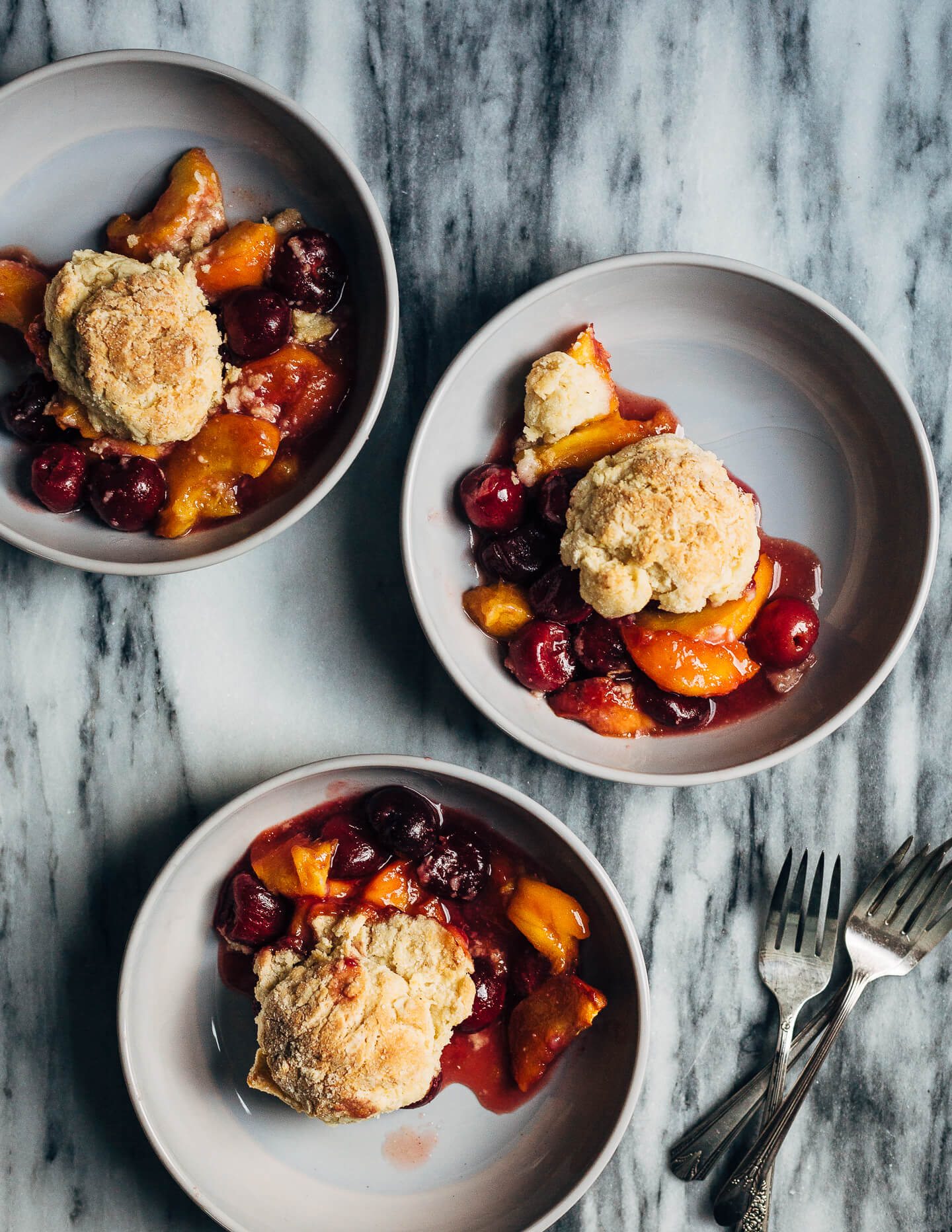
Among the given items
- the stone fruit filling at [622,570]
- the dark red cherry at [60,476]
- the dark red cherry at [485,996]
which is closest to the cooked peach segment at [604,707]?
the stone fruit filling at [622,570]

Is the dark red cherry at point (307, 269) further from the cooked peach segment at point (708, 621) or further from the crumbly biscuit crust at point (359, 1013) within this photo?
the crumbly biscuit crust at point (359, 1013)

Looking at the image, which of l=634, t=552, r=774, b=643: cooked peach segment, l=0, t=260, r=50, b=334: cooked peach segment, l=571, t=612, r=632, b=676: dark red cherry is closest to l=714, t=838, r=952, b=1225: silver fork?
l=634, t=552, r=774, b=643: cooked peach segment

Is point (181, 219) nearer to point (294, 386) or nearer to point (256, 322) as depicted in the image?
point (256, 322)

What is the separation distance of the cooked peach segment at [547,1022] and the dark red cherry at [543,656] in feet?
2.22

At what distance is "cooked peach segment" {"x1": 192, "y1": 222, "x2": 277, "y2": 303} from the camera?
A: 2031mm

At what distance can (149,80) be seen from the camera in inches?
79.0

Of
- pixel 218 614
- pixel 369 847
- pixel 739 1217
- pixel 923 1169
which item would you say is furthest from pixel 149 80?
pixel 923 1169

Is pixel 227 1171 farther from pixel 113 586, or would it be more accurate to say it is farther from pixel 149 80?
pixel 149 80

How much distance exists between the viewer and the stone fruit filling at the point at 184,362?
1.94m

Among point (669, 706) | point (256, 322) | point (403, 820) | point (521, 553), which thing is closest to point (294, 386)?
point (256, 322)

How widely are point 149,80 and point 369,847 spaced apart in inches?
71.0

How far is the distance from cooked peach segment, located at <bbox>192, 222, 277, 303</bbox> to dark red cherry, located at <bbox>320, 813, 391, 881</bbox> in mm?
1255

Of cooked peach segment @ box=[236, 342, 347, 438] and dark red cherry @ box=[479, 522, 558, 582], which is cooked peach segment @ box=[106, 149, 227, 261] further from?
dark red cherry @ box=[479, 522, 558, 582]

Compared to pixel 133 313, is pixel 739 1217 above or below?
below
